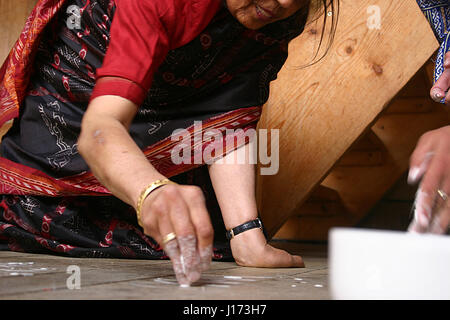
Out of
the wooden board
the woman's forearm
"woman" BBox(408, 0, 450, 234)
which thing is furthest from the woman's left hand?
the wooden board

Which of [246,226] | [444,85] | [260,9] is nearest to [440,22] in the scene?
[444,85]

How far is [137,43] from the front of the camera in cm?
98

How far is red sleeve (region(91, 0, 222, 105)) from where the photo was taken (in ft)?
3.08

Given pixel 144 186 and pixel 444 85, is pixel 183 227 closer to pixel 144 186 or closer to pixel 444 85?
pixel 144 186

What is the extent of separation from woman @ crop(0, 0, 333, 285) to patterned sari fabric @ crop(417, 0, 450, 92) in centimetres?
27

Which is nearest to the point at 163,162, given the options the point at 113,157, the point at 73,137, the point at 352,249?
the point at 73,137

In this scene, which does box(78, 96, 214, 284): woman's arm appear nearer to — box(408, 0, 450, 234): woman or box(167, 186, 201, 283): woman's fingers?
box(167, 186, 201, 283): woman's fingers

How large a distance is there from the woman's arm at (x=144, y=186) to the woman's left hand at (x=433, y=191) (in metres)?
0.27

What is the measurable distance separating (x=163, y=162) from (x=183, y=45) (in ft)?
1.00

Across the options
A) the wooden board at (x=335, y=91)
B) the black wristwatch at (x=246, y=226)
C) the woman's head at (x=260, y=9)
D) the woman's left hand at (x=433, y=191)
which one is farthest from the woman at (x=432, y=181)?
the wooden board at (x=335, y=91)

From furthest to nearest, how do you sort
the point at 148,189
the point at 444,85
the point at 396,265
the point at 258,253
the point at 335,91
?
the point at 335,91 < the point at 258,253 < the point at 444,85 < the point at 148,189 < the point at 396,265

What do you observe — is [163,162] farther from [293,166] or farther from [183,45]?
[293,166]

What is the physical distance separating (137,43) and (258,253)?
0.53 m

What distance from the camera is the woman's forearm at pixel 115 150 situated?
824mm
